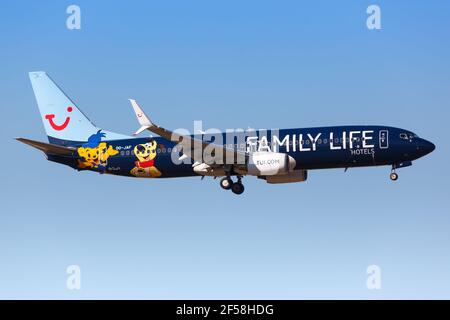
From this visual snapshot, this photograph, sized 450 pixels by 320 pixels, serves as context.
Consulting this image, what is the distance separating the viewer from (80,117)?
76.7m

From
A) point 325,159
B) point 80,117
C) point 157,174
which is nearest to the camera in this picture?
point 325,159

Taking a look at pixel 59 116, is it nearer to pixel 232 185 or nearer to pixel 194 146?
pixel 194 146

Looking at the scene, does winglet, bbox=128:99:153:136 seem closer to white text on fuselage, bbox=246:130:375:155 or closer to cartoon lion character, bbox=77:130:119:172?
white text on fuselage, bbox=246:130:375:155

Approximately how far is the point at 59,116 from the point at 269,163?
2050 cm

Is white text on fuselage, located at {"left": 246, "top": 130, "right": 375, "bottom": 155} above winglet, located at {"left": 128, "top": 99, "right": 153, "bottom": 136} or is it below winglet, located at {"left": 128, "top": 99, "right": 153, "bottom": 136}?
below

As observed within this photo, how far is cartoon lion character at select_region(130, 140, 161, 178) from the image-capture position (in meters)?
70.8

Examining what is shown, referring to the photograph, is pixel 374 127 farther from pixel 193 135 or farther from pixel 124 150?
pixel 124 150

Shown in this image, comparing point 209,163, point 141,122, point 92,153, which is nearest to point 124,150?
point 92,153

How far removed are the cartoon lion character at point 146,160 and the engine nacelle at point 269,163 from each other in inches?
312

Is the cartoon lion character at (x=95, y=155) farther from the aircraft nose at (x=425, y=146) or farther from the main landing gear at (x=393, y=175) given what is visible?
the aircraft nose at (x=425, y=146)

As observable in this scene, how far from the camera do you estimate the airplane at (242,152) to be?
65.9 metres

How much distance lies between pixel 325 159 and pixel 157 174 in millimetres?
13214

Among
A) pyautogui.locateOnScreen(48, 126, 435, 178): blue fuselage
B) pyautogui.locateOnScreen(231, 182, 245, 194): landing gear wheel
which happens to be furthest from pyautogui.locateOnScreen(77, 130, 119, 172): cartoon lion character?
pyautogui.locateOnScreen(231, 182, 245, 194): landing gear wheel

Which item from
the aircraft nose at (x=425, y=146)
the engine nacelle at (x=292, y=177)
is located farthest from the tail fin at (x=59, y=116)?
the aircraft nose at (x=425, y=146)
